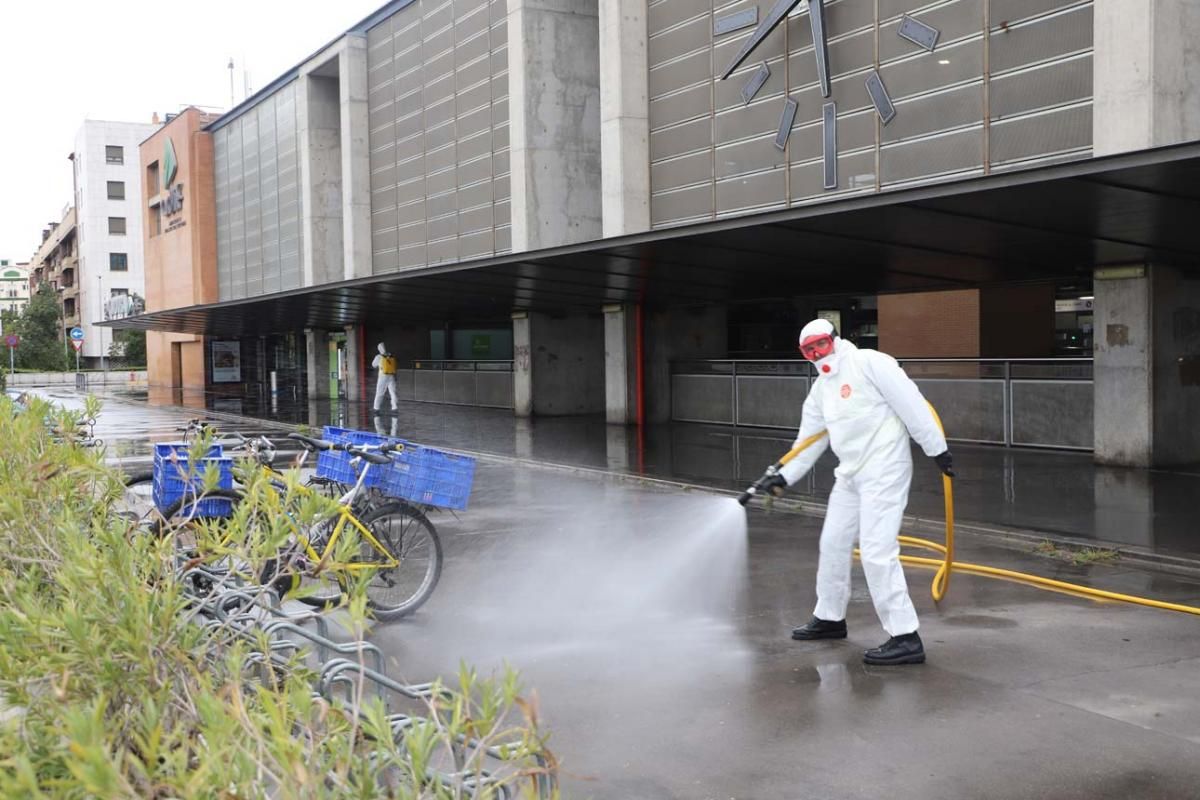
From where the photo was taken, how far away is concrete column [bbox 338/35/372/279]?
1522 inches

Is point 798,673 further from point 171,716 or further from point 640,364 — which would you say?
point 640,364

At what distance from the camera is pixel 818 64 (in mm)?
20141

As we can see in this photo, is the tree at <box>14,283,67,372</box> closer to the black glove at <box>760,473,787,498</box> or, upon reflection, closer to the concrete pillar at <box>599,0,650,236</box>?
the concrete pillar at <box>599,0,650,236</box>

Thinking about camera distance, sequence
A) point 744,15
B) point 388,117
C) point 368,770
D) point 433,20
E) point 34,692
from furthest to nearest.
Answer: point 388,117 → point 433,20 → point 744,15 → point 34,692 → point 368,770

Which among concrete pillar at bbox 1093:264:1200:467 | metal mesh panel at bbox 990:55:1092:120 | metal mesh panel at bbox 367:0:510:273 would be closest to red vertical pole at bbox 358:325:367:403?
metal mesh panel at bbox 367:0:510:273

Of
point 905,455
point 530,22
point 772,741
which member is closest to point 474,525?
point 905,455

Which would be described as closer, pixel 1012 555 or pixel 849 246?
pixel 1012 555

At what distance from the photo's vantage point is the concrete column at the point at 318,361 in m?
45.4

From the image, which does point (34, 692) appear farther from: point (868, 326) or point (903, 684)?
point (868, 326)

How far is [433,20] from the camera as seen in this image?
34.4 meters

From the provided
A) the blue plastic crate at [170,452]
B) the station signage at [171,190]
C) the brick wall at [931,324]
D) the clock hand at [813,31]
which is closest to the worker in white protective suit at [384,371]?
the clock hand at [813,31]

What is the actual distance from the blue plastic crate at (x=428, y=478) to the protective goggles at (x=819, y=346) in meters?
2.53

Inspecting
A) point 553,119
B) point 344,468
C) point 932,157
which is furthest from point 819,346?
point 553,119

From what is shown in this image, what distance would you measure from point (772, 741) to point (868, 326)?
2772 centimetres
